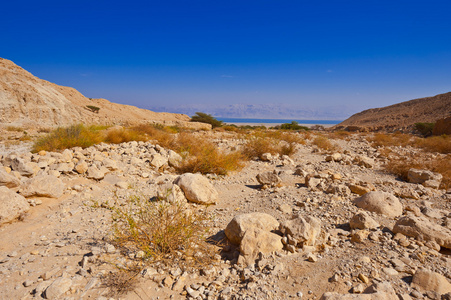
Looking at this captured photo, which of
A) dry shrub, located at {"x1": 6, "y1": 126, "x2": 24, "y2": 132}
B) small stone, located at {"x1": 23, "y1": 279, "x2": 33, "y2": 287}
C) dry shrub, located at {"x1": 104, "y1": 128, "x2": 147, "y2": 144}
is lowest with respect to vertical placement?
small stone, located at {"x1": 23, "y1": 279, "x2": 33, "y2": 287}

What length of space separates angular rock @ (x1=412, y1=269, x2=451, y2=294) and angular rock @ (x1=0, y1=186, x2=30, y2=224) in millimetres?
4618

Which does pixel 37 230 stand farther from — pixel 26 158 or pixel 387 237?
pixel 387 237

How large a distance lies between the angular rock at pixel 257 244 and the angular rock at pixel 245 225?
0.38ft

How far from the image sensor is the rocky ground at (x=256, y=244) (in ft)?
6.47

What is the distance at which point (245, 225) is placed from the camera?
2.70 meters

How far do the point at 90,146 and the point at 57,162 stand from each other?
181 cm

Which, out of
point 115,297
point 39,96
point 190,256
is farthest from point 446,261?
point 39,96

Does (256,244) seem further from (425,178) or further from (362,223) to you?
(425,178)

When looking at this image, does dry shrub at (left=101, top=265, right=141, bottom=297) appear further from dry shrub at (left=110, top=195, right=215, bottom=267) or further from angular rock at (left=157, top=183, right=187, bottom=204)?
angular rock at (left=157, top=183, right=187, bottom=204)

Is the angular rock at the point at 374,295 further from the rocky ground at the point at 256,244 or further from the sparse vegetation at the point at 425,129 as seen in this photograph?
the sparse vegetation at the point at 425,129

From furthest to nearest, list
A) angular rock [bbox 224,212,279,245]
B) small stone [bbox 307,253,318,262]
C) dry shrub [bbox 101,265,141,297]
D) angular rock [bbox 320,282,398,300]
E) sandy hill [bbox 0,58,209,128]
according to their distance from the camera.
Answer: sandy hill [bbox 0,58,209,128] → angular rock [bbox 224,212,279,245] → small stone [bbox 307,253,318,262] → dry shrub [bbox 101,265,141,297] → angular rock [bbox 320,282,398,300]

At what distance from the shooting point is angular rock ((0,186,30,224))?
3107mm

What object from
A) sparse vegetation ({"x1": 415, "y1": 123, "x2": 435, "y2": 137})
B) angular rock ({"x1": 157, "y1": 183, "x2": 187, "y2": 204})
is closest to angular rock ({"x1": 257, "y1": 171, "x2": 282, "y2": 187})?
angular rock ({"x1": 157, "y1": 183, "x2": 187, "y2": 204})

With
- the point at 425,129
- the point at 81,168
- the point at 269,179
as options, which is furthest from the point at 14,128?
the point at 425,129
